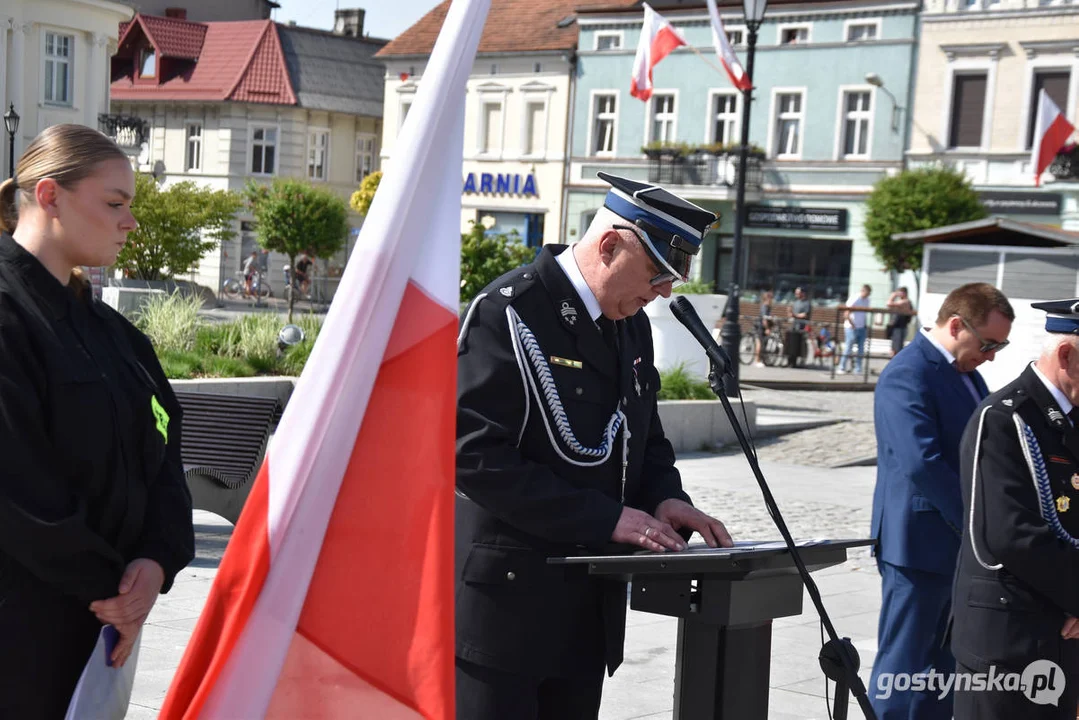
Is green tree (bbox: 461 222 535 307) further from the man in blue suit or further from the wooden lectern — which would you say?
the wooden lectern

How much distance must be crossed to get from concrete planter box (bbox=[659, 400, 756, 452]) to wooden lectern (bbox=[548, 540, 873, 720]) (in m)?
11.3

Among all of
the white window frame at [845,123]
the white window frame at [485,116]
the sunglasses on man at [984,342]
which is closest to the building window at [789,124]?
the white window frame at [845,123]

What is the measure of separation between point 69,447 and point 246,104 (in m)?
52.2

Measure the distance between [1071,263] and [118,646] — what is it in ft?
60.0

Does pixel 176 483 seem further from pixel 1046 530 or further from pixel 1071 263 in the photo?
pixel 1071 263

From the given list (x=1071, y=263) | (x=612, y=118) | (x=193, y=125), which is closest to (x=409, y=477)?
(x=1071, y=263)

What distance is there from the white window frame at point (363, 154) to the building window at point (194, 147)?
627 cm

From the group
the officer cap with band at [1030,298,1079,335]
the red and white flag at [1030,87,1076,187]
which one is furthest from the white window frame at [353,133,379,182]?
the officer cap with band at [1030,298,1079,335]

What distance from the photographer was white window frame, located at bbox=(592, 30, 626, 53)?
4516 cm

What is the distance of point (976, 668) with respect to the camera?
14.1 ft

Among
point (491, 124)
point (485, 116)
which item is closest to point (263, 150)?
point (485, 116)

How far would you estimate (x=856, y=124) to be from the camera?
40.7m

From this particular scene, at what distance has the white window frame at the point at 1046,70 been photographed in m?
36.3

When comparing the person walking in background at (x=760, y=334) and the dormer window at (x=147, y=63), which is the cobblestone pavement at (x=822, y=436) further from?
the dormer window at (x=147, y=63)
